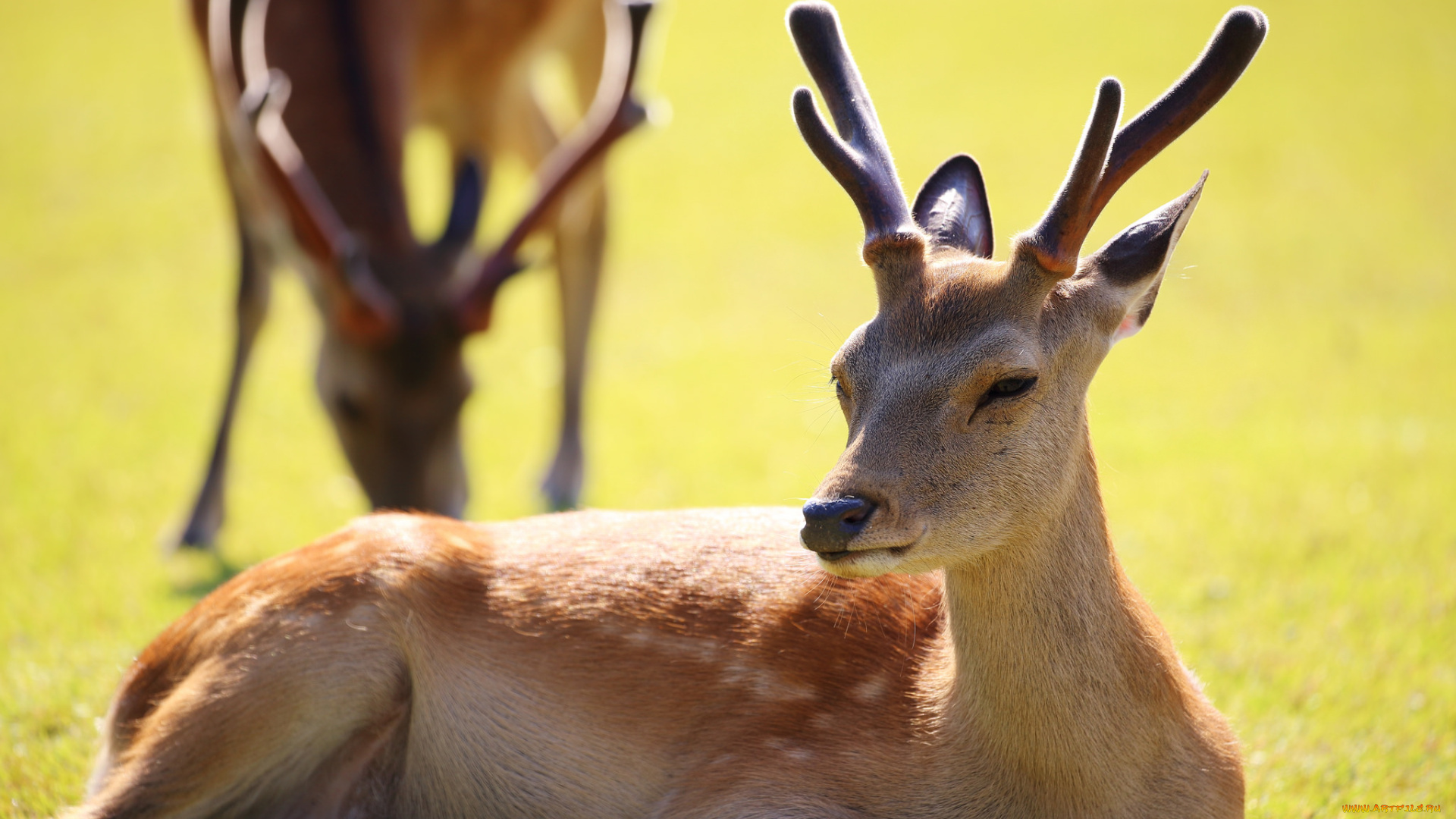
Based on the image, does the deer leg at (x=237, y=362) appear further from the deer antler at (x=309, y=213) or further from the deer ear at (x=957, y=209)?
the deer ear at (x=957, y=209)

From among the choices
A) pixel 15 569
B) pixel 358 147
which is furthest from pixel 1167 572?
pixel 15 569

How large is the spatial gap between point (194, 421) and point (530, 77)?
12.8 ft

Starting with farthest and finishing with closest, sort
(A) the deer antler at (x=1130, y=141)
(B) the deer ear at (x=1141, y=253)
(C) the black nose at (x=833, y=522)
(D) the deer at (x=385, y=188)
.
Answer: (D) the deer at (x=385, y=188)
(B) the deer ear at (x=1141, y=253)
(A) the deer antler at (x=1130, y=141)
(C) the black nose at (x=833, y=522)

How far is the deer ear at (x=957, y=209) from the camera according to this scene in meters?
3.74

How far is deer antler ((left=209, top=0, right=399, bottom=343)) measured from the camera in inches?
247

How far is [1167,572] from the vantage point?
276 inches

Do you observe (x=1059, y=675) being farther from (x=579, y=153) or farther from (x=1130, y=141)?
(x=579, y=153)

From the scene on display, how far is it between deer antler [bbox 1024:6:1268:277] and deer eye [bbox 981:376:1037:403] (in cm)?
28

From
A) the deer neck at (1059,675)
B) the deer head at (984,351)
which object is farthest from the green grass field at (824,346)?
the deer neck at (1059,675)

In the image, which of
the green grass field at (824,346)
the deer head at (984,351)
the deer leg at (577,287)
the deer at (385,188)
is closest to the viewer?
the deer head at (984,351)

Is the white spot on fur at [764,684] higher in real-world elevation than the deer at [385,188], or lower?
lower

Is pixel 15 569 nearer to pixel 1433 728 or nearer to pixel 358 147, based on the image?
pixel 358 147

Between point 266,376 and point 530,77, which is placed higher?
point 530,77

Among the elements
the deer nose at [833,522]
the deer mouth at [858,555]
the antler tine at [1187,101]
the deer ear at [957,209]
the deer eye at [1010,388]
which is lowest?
the deer mouth at [858,555]
